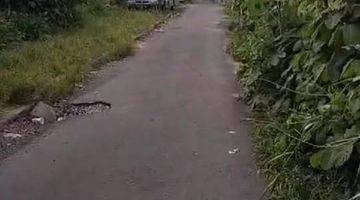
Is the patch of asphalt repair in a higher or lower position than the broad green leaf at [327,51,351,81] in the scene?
lower

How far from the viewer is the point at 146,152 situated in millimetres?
6148

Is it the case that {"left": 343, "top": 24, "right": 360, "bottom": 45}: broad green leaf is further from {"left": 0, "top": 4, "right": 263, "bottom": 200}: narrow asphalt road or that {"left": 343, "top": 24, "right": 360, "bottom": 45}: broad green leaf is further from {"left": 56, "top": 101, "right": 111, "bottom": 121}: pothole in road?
{"left": 56, "top": 101, "right": 111, "bottom": 121}: pothole in road

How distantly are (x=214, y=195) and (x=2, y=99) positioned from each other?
4.23m

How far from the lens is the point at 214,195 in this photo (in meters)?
4.97

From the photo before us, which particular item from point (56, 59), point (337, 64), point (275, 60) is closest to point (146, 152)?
point (275, 60)

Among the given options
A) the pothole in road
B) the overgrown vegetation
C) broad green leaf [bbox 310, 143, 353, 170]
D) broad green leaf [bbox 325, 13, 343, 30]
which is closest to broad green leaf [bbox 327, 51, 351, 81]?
the overgrown vegetation

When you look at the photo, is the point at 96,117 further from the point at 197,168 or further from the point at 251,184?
the point at 251,184

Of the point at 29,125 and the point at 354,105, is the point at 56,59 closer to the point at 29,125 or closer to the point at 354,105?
the point at 29,125

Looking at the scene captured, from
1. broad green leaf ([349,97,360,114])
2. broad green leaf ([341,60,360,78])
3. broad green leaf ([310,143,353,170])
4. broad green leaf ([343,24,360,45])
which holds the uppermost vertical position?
broad green leaf ([343,24,360,45])

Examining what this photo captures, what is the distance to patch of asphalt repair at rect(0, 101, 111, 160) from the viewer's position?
6535 millimetres

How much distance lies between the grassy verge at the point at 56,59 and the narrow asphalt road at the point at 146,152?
0.63 metres

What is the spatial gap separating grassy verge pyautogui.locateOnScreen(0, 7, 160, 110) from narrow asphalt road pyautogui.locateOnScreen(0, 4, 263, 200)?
0.63 meters

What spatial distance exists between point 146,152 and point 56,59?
16.5 feet

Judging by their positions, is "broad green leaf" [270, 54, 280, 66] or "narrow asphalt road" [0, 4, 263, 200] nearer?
"narrow asphalt road" [0, 4, 263, 200]
